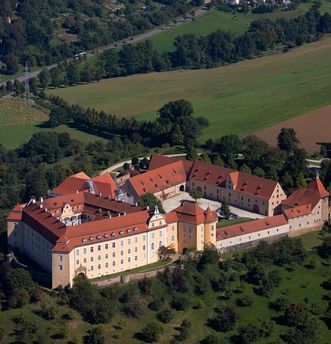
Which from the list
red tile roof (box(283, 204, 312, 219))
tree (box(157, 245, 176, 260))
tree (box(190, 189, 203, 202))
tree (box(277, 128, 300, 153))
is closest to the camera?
tree (box(157, 245, 176, 260))

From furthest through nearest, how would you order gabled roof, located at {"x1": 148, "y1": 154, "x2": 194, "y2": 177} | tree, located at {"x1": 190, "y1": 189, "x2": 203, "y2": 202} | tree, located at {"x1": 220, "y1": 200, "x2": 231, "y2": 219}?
1. gabled roof, located at {"x1": 148, "y1": 154, "x2": 194, "y2": 177}
2. tree, located at {"x1": 190, "y1": 189, "x2": 203, "y2": 202}
3. tree, located at {"x1": 220, "y1": 200, "x2": 231, "y2": 219}

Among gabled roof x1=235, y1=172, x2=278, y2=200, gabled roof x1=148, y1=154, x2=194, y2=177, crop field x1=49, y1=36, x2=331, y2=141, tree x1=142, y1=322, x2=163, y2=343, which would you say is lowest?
tree x1=142, y1=322, x2=163, y2=343

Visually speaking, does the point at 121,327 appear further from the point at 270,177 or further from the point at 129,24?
the point at 129,24

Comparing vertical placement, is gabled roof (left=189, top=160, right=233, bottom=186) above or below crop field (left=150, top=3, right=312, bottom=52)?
below

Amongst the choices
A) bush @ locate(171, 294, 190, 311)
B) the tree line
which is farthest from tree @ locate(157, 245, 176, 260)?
the tree line

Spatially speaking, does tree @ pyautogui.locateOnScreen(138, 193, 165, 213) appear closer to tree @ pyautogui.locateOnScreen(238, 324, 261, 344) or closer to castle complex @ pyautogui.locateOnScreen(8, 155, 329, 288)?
castle complex @ pyautogui.locateOnScreen(8, 155, 329, 288)

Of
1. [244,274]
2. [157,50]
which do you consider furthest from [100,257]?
[157,50]
